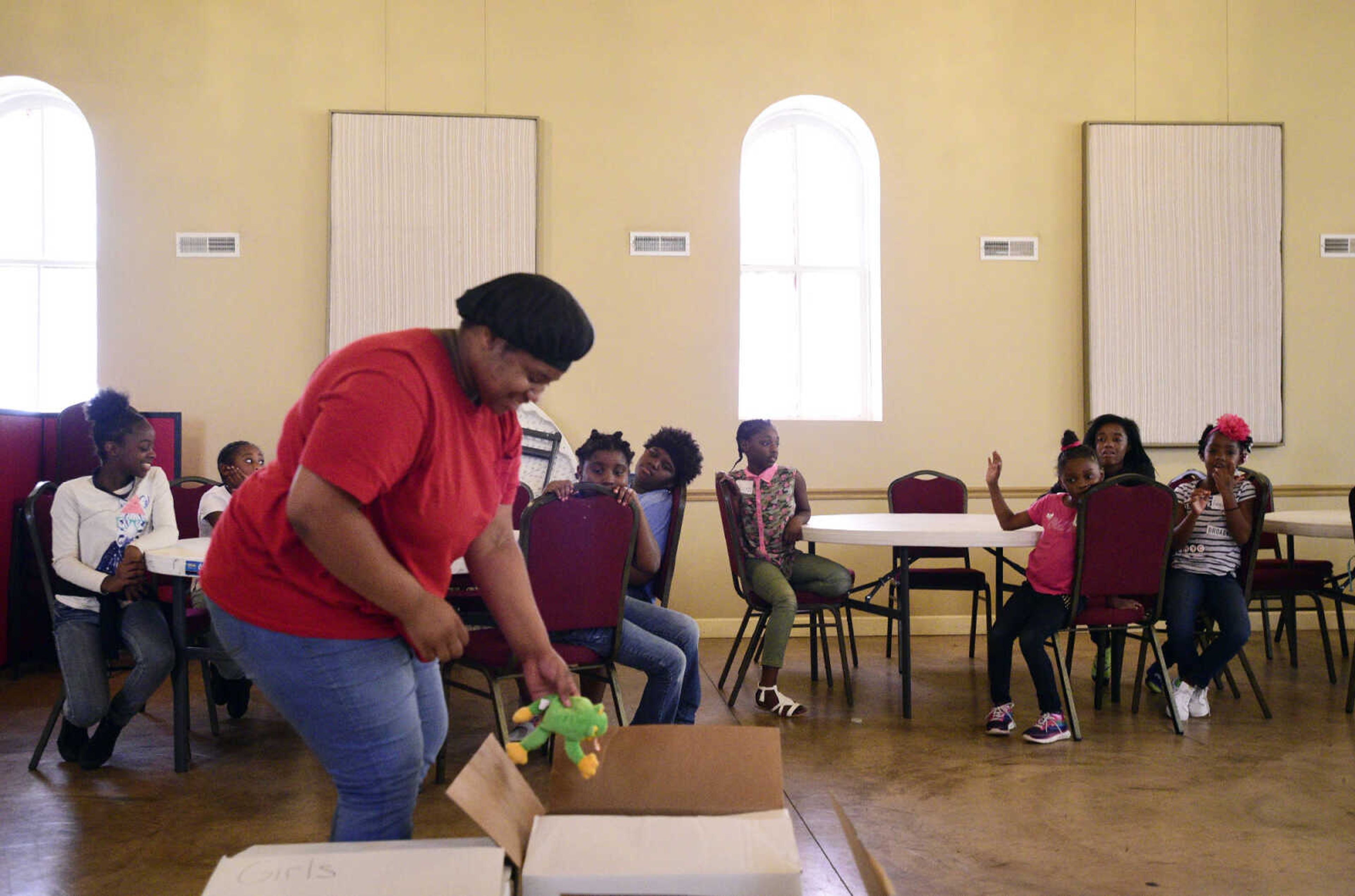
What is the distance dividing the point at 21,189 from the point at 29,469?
201 centimetres

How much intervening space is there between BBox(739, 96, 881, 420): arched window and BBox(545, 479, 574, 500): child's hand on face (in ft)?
11.3

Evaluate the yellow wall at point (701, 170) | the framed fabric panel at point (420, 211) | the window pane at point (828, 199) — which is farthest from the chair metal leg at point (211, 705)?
the window pane at point (828, 199)

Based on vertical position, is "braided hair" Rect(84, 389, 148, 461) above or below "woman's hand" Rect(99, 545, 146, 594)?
above

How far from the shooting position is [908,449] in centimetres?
630

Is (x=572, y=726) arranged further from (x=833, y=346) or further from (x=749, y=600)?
(x=833, y=346)

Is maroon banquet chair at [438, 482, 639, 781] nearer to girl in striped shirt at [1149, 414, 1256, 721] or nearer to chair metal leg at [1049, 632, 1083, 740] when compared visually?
chair metal leg at [1049, 632, 1083, 740]

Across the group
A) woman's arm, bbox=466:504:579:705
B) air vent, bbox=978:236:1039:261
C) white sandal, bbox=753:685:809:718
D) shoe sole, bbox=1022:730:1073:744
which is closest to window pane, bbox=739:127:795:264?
air vent, bbox=978:236:1039:261

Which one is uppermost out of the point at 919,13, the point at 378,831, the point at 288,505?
the point at 919,13

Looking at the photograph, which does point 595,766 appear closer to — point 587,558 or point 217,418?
point 587,558

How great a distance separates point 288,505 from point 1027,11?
6.28 m

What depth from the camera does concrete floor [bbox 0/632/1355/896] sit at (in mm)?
2545

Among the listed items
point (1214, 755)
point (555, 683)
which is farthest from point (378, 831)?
point (1214, 755)

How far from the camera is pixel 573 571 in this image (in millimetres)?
3078

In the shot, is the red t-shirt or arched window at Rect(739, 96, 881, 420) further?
arched window at Rect(739, 96, 881, 420)
